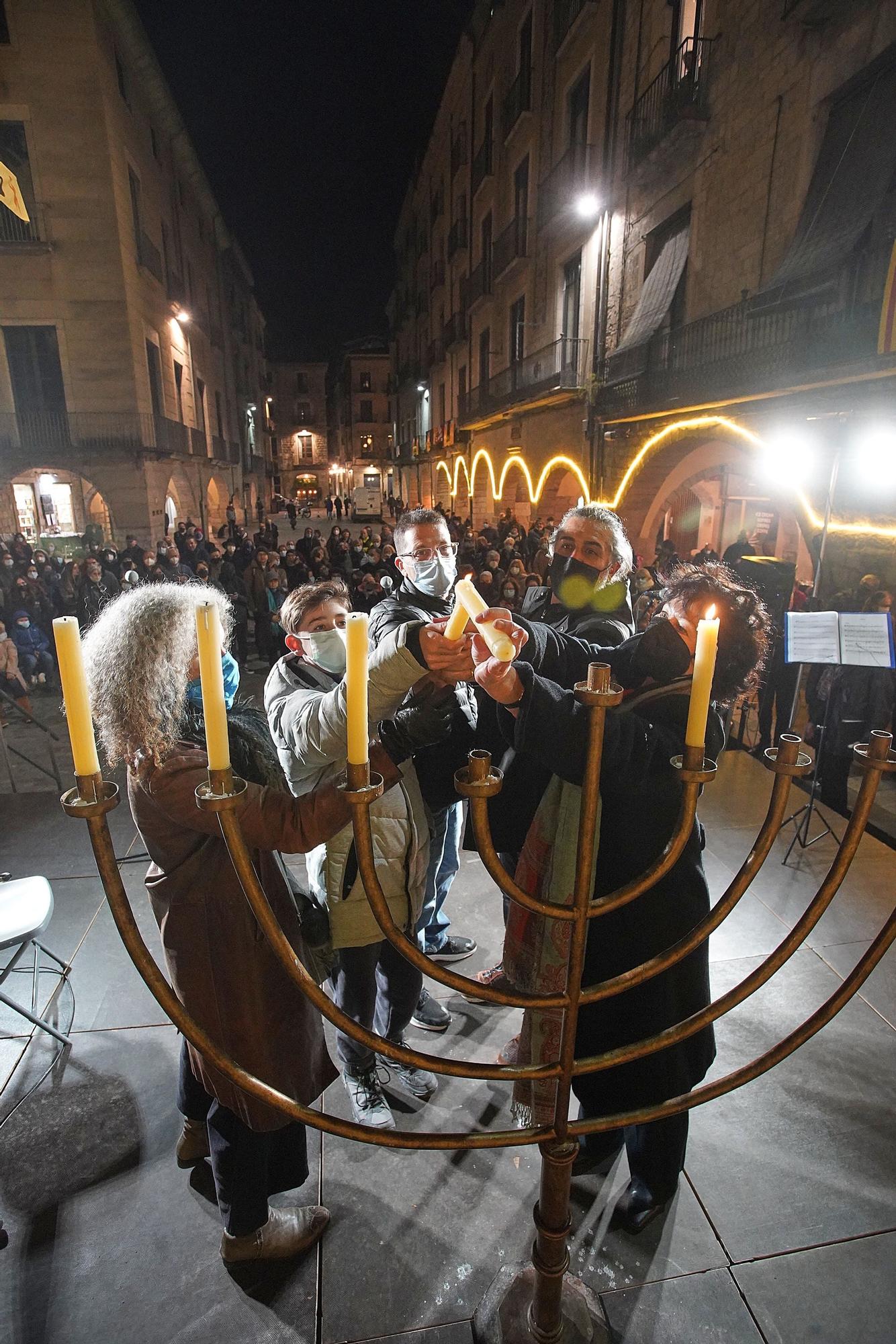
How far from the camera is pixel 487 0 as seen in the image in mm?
18297

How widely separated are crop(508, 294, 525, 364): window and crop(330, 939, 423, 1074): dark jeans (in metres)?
17.1

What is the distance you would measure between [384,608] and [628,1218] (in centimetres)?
211

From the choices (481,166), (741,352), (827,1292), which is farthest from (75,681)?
(481,166)

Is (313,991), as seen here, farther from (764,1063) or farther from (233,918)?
(764,1063)

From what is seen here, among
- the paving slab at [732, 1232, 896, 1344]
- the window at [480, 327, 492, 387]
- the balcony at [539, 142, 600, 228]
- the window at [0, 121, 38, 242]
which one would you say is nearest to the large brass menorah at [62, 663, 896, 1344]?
the paving slab at [732, 1232, 896, 1344]

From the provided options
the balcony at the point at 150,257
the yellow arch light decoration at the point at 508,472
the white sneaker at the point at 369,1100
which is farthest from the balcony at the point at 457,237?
the white sneaker at the point at 369,1100

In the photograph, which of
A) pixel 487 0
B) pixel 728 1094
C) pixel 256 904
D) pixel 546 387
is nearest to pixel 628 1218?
pixel 728 1094

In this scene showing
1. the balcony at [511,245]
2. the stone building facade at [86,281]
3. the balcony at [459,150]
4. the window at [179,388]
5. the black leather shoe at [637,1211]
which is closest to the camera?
the black leather shoe at [637,1211]

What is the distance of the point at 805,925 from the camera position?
112cm

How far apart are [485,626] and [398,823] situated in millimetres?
1188

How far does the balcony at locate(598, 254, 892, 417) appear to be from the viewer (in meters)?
6.31

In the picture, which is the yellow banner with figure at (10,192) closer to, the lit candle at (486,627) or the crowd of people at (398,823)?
the crowd of people at (398,823)

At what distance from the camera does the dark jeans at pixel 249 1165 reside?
5.87ft

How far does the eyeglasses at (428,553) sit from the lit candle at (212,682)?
71.5 inches
